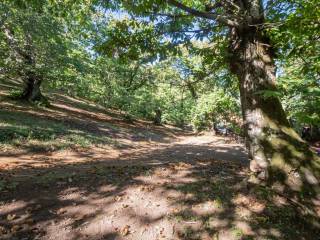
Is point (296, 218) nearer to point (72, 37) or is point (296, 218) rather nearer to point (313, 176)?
point (313, 176)

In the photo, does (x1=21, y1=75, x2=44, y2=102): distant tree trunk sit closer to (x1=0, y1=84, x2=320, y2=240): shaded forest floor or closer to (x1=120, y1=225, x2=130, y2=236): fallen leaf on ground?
(x1=0, y1=84, x2=320, y2=240): shaded forest floor

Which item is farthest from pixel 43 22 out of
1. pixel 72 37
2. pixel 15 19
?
pixel 72 37

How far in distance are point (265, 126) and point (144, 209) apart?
8.79 feet

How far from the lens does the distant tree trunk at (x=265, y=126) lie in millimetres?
5074

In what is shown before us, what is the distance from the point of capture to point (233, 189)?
5.27 metres

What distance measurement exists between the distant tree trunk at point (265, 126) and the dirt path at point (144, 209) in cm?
48

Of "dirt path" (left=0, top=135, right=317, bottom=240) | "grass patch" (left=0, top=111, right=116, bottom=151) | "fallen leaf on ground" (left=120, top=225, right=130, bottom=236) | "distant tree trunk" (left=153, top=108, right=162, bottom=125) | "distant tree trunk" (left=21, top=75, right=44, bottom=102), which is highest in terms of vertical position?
"distant tree trunk" (left=21, top=75, right=44, bottom=102)

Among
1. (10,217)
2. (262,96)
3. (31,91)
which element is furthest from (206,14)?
(31,91)

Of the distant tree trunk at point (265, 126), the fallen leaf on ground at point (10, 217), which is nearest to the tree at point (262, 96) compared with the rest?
the distant tree trunk at point (265, 126)

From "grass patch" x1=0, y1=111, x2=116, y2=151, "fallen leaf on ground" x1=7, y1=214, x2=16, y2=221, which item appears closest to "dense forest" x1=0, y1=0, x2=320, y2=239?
"grass patch" x1=0, y1=111, x2=116, y2=151

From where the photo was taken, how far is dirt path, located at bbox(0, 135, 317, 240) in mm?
4055

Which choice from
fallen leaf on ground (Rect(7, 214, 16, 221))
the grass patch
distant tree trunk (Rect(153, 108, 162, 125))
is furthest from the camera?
distant tree trunk (Rect(153, 108, 162, 125))

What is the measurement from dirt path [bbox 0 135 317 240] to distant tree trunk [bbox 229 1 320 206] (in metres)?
0.48

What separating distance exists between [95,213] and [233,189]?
2.44 metres
